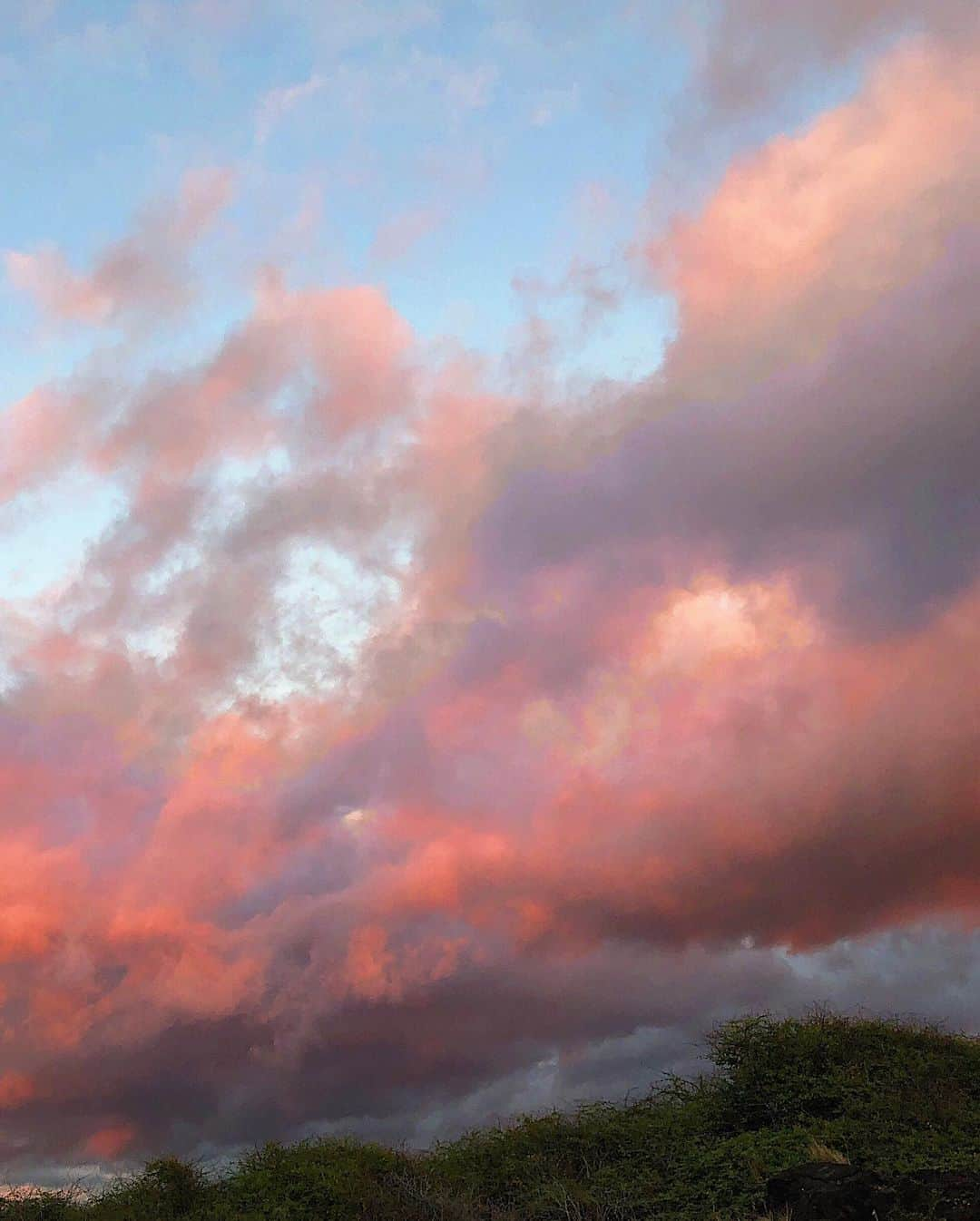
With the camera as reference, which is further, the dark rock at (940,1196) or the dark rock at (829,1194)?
the dark rock at (829,1194)

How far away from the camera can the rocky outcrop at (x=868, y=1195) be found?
17812 mm

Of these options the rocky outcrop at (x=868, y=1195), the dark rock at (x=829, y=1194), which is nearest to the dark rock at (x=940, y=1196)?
the rocky outcrop at (x=868, y=1195)

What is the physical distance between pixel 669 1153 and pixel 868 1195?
7.10 metres

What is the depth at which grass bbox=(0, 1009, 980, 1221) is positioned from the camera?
21.8m

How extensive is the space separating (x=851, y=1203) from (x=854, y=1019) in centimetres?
1246

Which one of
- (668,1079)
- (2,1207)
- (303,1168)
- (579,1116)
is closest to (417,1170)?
(303,1168)

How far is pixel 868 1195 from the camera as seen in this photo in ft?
59.4

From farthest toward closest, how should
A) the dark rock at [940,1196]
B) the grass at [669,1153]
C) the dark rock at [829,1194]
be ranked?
the grass at [669,1153], the dark rock at [829,1194], the dark rock at [940,1196]

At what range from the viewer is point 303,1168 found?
24609 mm

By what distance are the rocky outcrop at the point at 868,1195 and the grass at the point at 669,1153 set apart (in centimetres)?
89

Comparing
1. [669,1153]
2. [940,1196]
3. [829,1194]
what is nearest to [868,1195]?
[829,1194]

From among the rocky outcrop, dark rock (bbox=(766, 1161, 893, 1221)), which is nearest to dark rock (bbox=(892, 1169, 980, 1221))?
the rocky outcrop

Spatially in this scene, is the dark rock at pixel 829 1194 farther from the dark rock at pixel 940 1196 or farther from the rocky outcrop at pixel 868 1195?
the dark rock at pixel 940 1196

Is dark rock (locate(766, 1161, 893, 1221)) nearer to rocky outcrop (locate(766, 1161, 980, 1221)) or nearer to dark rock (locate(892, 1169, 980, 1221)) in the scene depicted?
rocky outcrop (locate(766, 1161, 980, 1221))
